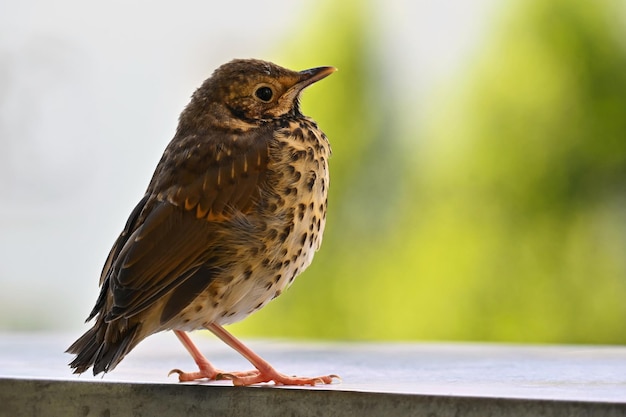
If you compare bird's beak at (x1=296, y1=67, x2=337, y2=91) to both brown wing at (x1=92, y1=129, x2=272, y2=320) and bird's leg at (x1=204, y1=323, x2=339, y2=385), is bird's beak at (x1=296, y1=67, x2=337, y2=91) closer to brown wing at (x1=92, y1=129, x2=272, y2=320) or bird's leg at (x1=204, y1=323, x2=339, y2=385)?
brown wing at (x1=92, y1=129, x2=272, y2=320)

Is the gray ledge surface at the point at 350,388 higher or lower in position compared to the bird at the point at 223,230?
lower

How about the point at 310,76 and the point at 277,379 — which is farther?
the point at 310,76

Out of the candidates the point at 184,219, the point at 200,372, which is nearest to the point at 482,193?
the point at 200,372

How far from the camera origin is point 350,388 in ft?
5.49

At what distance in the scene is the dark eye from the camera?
2.08m

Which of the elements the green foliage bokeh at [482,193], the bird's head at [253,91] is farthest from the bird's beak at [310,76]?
the green foliage bokeh at [482,193]

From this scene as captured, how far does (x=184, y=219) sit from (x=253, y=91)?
1.21 ft

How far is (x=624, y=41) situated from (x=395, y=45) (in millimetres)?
1195

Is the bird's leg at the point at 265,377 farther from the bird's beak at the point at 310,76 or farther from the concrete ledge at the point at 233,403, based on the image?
the bird's beak at the point at 310,76

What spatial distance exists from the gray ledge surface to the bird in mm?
74

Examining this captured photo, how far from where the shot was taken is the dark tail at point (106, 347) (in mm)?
1760

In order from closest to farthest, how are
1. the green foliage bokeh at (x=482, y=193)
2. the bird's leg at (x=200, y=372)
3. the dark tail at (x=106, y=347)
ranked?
the dark tail at (x=106, y=347)
the bird's leg at (x=200, y=372)
the green foliage bokeh at (x=482, y=193)

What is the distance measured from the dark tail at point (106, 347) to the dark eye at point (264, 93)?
0.57 meters

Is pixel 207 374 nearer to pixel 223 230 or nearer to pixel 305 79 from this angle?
pixel 223 230
